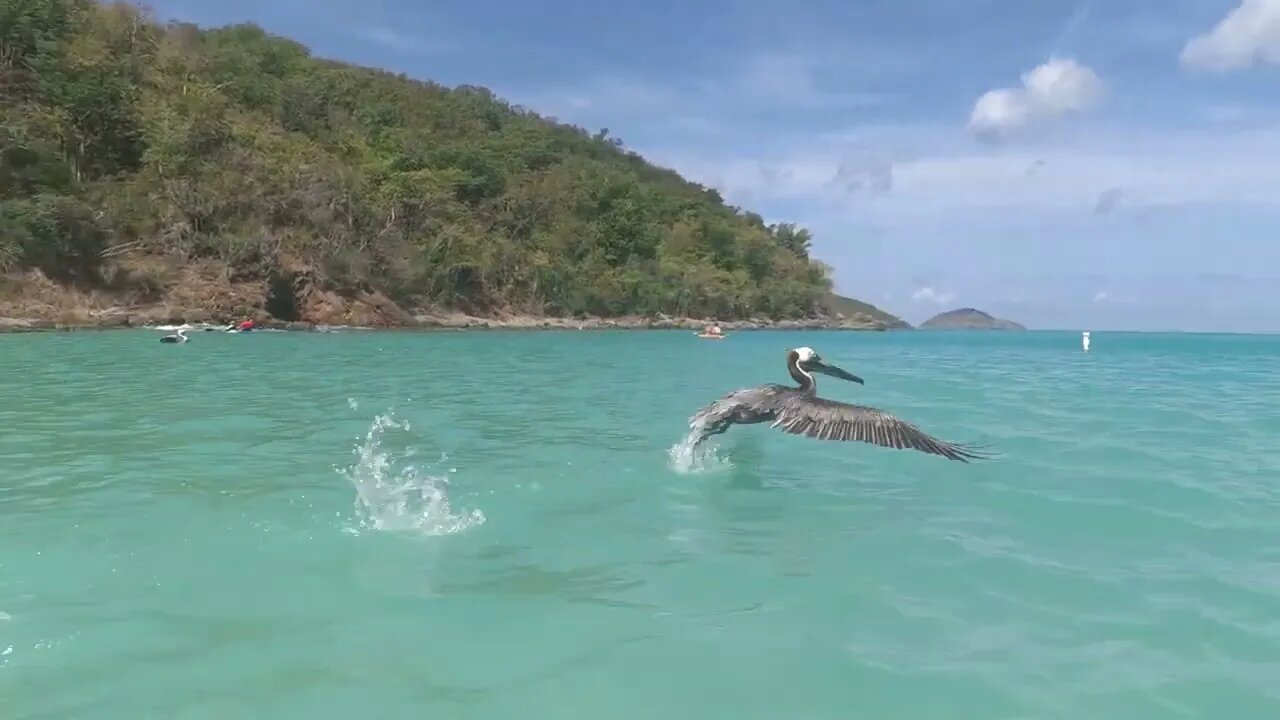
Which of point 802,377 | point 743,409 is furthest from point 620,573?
point 802,377

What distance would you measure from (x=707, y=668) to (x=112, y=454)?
8.63 meters

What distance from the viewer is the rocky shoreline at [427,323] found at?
4531cm

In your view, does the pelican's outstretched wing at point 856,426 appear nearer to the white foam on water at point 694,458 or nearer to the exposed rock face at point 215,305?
the white foam on water at point 694,458

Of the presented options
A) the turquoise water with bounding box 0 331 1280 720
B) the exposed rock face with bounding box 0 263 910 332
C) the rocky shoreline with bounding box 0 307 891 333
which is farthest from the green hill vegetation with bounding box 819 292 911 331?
the turquoise water with bounding box 0 331 1280 720

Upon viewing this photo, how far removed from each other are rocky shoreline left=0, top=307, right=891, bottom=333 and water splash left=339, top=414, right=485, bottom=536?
39.0 m

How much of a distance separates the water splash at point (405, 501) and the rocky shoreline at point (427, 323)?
128ft

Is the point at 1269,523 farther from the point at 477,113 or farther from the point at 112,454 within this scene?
the point at 477,113

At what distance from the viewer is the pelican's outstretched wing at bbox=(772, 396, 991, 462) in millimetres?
8867

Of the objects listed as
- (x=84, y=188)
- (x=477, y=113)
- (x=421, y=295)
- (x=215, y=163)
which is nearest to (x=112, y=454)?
(x=84, y=188)

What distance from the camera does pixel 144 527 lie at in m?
7.54

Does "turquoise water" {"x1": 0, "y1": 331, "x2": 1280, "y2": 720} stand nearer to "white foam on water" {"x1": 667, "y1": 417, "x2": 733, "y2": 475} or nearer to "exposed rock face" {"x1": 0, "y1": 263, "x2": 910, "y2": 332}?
"white foam on water" {"x1": 667, "y1": 417, "x2": 733, "y2": 475}

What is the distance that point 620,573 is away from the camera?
6656 mm

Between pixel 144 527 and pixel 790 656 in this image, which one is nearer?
pixel 790 656

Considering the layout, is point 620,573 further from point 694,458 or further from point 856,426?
point 694,458
